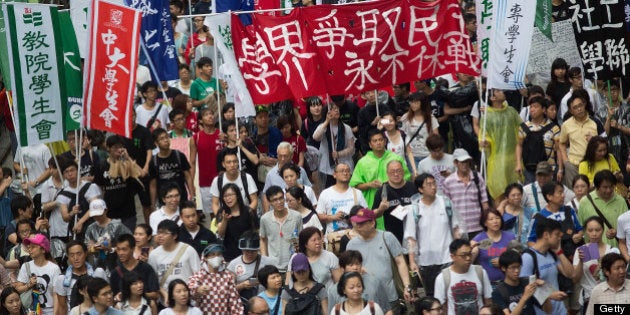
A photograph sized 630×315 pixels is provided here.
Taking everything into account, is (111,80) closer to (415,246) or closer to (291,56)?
(291,56)

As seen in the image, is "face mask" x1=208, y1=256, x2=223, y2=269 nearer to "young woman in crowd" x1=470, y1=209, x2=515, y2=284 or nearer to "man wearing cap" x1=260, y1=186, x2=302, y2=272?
"man wearing cap" x1=260, y1=186, x2=302, y2=272

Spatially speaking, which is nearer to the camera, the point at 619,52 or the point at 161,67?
the point at 619,52

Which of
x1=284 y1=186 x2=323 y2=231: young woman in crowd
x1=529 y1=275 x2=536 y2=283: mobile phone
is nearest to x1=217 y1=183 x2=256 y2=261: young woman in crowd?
x1=284 y1=186 x2=323 y2=231: young woman in crowd

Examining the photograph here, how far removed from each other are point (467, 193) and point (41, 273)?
4.80m

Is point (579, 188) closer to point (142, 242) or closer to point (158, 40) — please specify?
point (142, 242)

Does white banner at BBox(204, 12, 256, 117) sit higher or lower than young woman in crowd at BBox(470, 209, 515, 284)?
higher

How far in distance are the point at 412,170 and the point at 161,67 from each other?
4.02 metres

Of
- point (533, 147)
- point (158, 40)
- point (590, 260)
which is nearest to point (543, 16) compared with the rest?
point (533, 147)

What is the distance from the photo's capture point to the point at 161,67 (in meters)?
21.8

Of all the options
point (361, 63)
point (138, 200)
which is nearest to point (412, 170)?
point (361, 63)

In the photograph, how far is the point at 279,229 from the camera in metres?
17.4

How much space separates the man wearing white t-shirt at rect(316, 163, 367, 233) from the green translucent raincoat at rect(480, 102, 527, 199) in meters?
2.24

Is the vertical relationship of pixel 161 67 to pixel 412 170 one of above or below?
above

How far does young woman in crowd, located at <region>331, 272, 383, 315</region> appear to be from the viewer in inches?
609
